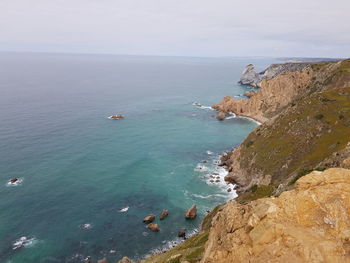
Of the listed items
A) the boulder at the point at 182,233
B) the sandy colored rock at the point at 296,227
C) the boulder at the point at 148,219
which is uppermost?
the sandy colored rock at the point at 296,227

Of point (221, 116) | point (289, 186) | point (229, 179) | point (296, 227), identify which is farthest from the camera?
point (221, 116)

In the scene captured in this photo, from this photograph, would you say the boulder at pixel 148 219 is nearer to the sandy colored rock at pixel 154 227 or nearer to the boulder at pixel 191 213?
the sandy colored rock at pixel 154 227

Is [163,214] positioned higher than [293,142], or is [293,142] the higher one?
[293,142]

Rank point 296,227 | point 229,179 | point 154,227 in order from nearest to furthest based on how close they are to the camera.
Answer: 1. point 296,227
2. point 154,227
3. point 229,179

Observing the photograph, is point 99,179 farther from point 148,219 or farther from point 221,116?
point 221,116

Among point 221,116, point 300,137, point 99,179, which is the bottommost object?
point 99,179

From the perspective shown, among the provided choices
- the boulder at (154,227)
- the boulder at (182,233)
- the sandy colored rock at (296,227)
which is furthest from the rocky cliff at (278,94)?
the sandy colored rock at (296,227)

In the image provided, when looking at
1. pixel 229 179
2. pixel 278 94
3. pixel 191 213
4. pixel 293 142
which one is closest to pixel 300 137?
pixel 293 142

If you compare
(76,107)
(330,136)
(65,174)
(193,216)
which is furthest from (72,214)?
(76,107)
